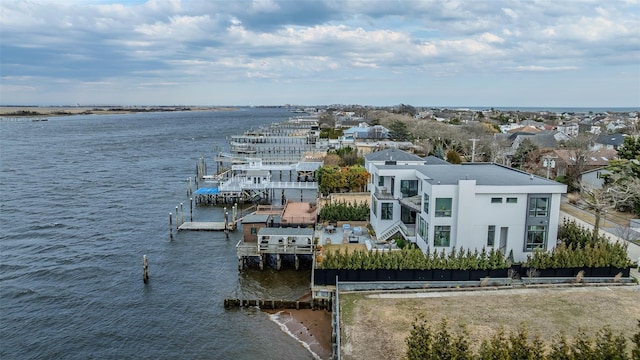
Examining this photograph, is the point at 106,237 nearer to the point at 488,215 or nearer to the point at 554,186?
the point at 488,215

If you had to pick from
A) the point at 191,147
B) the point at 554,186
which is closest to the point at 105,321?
the point at 554,186

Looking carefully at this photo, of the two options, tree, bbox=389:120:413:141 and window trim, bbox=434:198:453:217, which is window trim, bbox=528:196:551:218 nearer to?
window trim, bbox=434:198:453:217

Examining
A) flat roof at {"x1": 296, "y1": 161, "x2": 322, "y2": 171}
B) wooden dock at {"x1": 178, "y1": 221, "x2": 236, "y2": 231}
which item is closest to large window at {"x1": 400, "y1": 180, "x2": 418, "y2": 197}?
wooden dock at {"x1": 178, "y1": 221, "x2": 236, "y2": 231}

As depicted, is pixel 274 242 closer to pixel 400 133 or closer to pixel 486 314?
pixel 486 314

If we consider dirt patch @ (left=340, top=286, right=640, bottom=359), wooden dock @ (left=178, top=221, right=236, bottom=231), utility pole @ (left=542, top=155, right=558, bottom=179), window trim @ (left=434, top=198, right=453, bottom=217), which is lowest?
wooden dock @ (left=178, top=221, right=236, bottom=231)

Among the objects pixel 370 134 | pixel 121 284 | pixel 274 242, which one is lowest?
pixel 121 284

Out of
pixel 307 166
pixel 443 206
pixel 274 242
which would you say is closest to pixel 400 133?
pixel 307 166

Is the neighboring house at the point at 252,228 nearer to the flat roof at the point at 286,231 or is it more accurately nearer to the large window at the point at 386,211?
the flat roof at the point at 286,231
